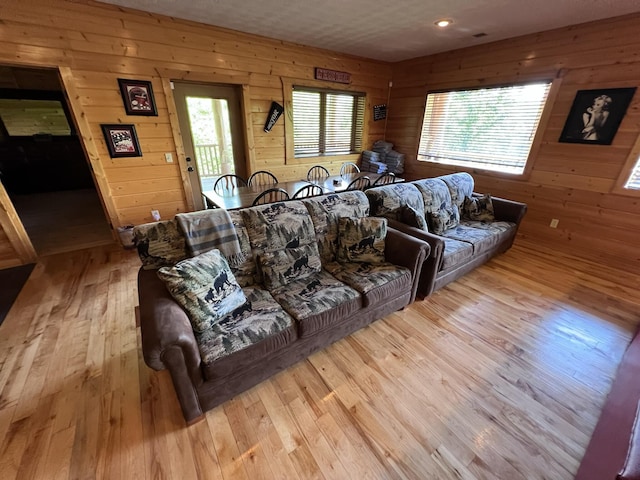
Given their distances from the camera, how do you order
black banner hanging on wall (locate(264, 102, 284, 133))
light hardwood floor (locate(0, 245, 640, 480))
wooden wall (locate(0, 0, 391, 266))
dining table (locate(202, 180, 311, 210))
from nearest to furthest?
light hardwood floor (locate(0, 245, 640, 480)) < wooden wall (locate(0, 0, 391, 266)) < dining table (locate(202, 180, 311, 210)) < black banner hanging on wall (locate(264, 102, 284, 133))

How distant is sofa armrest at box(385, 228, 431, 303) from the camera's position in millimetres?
2045

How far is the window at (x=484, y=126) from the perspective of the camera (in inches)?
138

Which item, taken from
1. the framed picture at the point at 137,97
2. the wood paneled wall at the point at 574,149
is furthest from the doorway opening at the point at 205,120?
the wood paneled wall at the point at 574,149

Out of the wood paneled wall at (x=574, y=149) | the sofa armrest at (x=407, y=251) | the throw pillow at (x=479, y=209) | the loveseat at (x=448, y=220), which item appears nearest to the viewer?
the sofa armrest at (x=407, y=251)

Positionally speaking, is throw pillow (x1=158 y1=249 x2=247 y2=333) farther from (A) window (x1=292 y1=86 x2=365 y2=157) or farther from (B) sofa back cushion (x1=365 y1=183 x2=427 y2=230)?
(A) window (x1=292 y1=86 x2=365 y2=157)

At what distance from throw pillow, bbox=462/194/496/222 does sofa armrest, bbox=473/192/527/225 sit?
90 mm

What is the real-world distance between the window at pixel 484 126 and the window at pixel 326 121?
132cm

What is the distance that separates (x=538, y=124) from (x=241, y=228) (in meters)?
4.08

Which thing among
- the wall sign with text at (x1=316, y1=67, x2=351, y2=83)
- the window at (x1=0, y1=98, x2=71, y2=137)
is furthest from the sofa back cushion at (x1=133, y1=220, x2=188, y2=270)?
the window at (x1=0, y1=98, x2=71, y2=137)

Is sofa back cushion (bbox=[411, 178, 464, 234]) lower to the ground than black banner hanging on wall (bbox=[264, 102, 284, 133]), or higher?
lower

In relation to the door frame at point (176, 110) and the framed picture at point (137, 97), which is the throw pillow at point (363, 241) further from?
the framed picture at point (137, 97)

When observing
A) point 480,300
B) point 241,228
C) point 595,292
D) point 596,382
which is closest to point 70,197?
point 241,228

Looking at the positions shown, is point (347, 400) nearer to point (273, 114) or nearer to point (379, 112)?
point (273, 114)

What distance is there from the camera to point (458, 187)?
321cm
